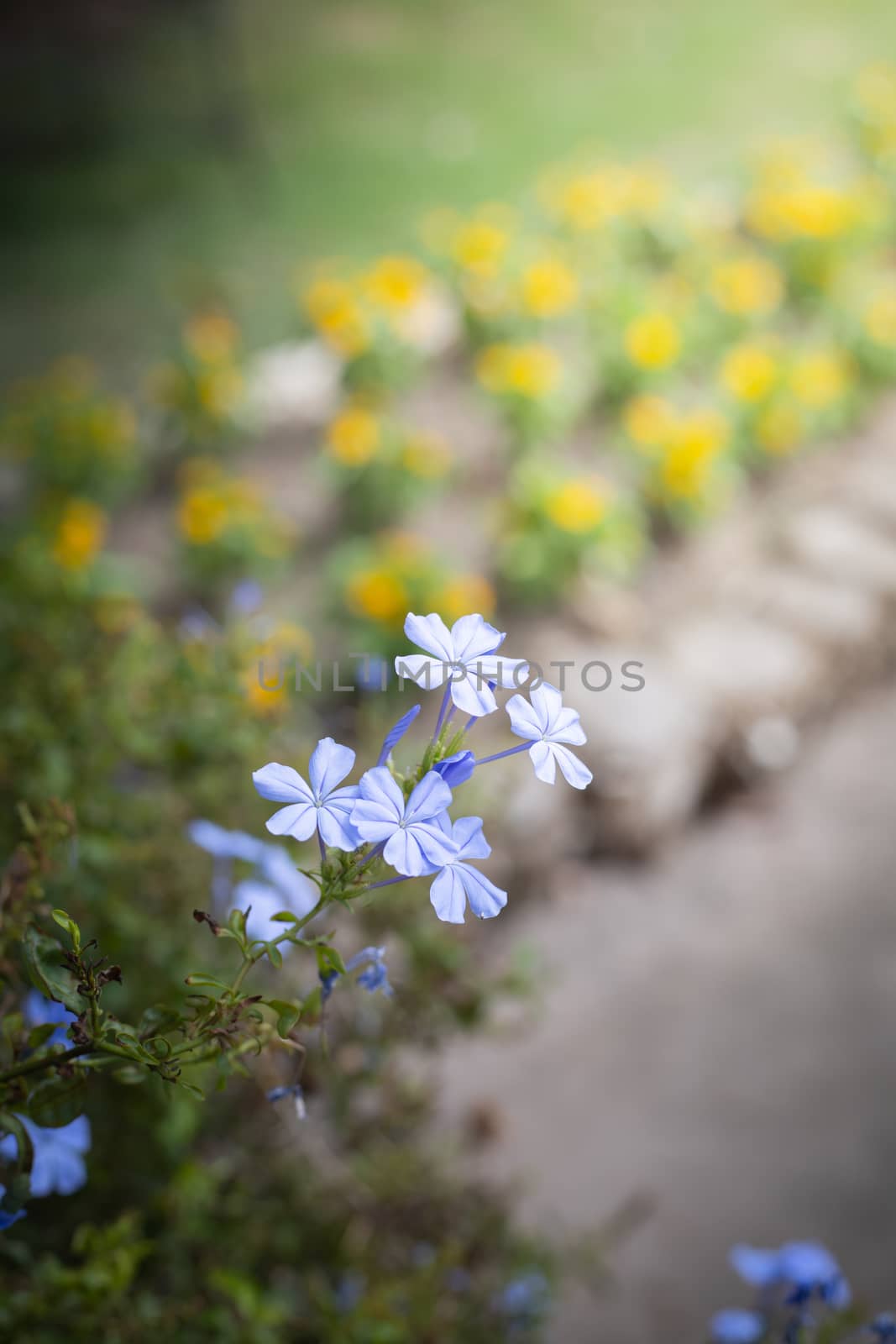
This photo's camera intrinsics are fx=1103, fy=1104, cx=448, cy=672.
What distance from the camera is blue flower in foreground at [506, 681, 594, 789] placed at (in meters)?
0.65

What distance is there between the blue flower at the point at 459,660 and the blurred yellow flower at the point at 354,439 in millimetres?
2385

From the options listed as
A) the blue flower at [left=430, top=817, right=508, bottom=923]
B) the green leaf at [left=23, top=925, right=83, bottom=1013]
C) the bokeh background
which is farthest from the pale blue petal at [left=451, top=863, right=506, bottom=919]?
the bokeh background

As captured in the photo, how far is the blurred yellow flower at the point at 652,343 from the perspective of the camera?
10.9ft

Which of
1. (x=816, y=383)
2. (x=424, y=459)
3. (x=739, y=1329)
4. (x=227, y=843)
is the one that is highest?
(x=816, y=383)

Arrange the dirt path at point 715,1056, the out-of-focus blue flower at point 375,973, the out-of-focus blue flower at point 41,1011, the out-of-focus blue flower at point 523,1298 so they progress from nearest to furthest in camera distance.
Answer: the out-of-focus blue flower at point 375,973 < the out-of-focus blue flower at point 41,1011 < the out-of-focus blue flower at point 523,1298 < the dirt path at point 715,1056

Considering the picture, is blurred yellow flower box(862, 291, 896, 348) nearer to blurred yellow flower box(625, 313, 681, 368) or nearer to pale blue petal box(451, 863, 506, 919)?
blurred yellow flower box(625, 313, 681, 368)

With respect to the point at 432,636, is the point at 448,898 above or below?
below

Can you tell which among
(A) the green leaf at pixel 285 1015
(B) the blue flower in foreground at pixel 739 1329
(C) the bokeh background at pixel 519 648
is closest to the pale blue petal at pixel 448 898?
(A) the green leaf at pixel 285 1015

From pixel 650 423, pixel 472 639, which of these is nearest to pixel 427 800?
pixel 472 639

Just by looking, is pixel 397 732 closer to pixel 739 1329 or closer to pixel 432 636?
pixel 432 636

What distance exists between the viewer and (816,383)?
3.24 m

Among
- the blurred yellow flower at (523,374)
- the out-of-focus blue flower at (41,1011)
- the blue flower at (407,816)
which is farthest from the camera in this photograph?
the blurred yellow flower at (523,374)

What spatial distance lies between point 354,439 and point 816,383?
1.37 metres

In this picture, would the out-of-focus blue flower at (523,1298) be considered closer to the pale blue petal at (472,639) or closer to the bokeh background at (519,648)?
the bokeh background at (519,648)
